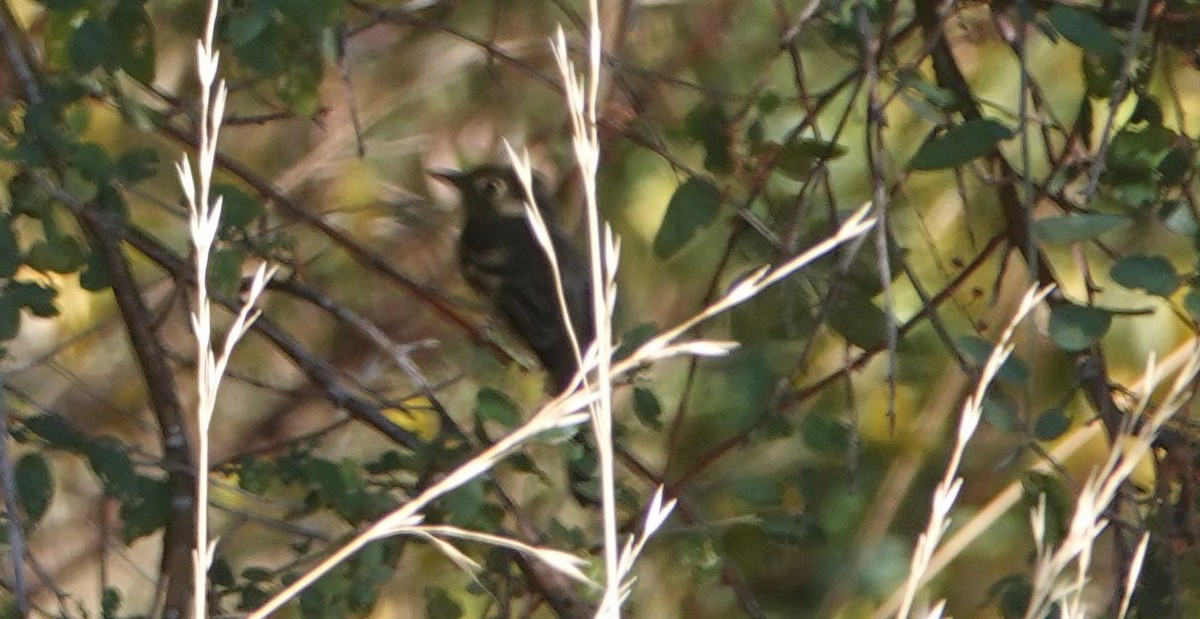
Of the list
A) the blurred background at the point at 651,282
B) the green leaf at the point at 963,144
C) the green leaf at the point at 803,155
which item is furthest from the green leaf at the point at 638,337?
the green leaf at the point at 963,144

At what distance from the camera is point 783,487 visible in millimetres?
2545

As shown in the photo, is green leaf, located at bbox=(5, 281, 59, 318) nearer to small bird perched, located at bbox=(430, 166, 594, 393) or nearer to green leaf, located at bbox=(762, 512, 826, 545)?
green leaf, located at bbox=(762, 512, 826, 545)

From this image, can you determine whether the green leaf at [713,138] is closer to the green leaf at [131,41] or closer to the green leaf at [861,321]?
the green leaf at [861,321]

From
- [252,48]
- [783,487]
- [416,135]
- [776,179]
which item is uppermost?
[416,135]

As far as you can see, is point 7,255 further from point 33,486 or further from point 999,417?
point 999,417

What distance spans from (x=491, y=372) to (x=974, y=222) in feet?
4.86

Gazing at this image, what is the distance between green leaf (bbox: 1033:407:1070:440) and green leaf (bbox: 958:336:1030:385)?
57 millimetres

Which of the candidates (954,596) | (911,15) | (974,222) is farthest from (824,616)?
(911,15)

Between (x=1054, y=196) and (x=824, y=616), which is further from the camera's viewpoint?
(x=824, y=616)

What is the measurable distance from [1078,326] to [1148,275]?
0.13 m

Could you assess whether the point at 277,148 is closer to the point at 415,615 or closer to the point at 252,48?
the point at 415,615

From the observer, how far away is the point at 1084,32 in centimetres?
206

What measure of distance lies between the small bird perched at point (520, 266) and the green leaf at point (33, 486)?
1263 mm

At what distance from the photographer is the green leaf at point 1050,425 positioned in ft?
6.74
